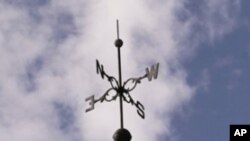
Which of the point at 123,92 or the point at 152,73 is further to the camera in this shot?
the point at 152,73

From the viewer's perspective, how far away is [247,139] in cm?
1570

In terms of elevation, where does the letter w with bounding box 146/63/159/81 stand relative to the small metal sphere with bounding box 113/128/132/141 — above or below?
above

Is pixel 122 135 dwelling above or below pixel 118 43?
below

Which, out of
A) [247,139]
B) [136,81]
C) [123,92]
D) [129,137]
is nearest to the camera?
[129,137]

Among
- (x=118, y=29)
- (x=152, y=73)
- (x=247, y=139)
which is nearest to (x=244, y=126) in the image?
(x=247, y=139)

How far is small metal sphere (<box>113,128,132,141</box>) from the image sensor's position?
1033 centimetres

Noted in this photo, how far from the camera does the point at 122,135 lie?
1034cm

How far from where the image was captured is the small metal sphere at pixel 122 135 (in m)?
10.3

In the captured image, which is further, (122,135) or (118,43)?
(118,43)

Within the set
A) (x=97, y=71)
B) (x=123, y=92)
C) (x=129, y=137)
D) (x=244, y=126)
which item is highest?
(x=244, y=126)

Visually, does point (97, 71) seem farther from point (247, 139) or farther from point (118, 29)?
point (247, 139)

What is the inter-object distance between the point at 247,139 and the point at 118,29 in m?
5.45

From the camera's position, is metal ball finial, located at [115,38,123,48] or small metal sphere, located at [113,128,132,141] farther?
metal ball finial, located at [115,38,123,48]

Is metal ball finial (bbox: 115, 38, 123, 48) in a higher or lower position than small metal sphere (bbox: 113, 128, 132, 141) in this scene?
higher
